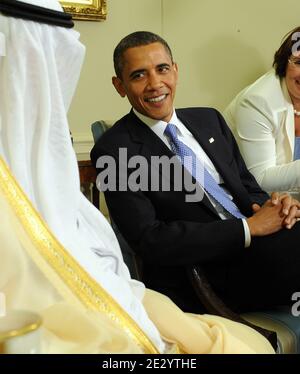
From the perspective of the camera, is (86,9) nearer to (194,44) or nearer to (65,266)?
(194,44)

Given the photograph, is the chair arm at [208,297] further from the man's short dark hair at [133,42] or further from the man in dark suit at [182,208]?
the man's short dark hair at [133,42]

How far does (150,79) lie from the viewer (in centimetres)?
172

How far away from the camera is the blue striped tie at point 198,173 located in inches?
65.8

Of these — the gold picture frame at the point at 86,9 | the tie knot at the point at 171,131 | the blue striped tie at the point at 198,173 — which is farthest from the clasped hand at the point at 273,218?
the gold picture frame at the point at 86,9

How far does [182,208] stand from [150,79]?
48cm

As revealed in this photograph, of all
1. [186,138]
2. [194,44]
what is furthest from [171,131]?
[194,44]

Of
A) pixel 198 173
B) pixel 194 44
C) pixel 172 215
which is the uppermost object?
pixel 194 44

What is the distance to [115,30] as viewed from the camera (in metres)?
2.84

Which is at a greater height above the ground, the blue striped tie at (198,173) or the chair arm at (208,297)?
the blue striped tie at (198,173)

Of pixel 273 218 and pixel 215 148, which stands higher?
pixel 215 148

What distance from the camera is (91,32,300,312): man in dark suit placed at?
4.95 feet

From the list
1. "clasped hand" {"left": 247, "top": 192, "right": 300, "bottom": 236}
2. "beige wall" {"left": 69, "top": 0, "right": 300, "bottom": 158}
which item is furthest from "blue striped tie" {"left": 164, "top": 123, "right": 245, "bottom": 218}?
"beige wall" {"left": 69, "top": 0, "right": 300, "bottom": 158}

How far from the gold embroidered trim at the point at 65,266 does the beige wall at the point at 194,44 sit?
1.96 metres

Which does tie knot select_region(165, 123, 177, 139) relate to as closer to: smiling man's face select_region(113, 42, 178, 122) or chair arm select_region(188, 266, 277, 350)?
smiling man's face select_region(113, 42, 178, 122)
